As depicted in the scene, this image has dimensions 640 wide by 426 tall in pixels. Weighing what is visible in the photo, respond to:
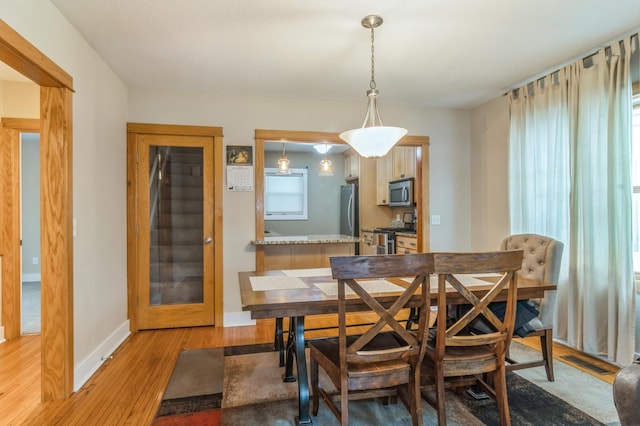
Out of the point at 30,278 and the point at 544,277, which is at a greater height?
the point at 544,277

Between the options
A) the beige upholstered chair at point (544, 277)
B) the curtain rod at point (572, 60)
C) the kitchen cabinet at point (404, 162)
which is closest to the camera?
the beige upholstered chair at point (544, 277)

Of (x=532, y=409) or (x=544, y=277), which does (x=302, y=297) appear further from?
(x=544, y=277)

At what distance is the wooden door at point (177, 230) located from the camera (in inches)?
137

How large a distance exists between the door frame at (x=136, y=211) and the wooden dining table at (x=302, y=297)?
4.42 feet

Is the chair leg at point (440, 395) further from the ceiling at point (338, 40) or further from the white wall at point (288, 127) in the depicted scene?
the white wall at point (288, 127)

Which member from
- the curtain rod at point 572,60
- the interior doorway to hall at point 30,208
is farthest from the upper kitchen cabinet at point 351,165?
the interior doorway to hall at point 30,208

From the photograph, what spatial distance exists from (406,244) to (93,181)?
12.6ft

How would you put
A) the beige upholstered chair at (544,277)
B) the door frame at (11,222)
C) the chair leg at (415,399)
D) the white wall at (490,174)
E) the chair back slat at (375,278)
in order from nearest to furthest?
the chair back slat at (375,278), the chair leg at (415,399), the beige upholstered chair at (544,277), the door frame at (11,222), the white wall at (490,174)

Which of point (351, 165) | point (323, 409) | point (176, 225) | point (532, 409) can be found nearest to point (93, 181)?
point (176, 225)

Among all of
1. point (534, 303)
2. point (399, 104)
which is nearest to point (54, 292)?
point (534, 303)

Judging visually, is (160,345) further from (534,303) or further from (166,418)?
(534,303)

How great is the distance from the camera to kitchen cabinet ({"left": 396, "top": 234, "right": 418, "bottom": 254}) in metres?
4.73

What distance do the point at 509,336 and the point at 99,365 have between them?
2.82 m

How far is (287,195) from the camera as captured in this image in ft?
23.5
